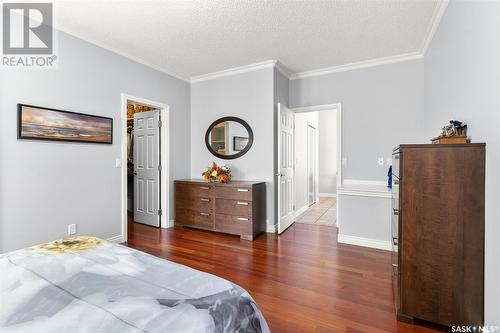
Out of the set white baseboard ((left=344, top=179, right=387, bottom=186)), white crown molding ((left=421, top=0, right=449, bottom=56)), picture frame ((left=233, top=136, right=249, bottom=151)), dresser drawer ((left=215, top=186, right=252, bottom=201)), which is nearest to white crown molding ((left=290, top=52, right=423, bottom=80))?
white crown molding ((left=421, top=0, right=449, bottom=56))

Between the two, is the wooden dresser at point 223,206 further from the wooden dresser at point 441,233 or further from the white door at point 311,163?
the white door at point 311,163

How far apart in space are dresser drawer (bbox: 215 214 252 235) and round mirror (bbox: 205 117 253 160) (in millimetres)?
1099

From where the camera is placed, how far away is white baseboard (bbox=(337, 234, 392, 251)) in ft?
10.6

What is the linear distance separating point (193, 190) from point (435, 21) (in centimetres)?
387

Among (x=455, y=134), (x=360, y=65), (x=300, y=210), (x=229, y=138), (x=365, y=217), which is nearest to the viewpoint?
(x=455, y=134)

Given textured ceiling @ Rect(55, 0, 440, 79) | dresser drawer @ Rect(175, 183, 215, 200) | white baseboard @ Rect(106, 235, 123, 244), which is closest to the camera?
textured ceiling @ Rect(55, 0, 440, 79)

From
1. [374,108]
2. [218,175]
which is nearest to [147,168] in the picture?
[218,175]

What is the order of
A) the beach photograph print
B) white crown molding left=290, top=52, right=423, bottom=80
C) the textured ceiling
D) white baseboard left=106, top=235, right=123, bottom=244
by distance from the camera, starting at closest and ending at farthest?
the textured ceiling
the beach photograph print
white baseboard left=106, top=235, right=123, bottom=244
white crown molding left=290, top=52, right=423, bottom=80

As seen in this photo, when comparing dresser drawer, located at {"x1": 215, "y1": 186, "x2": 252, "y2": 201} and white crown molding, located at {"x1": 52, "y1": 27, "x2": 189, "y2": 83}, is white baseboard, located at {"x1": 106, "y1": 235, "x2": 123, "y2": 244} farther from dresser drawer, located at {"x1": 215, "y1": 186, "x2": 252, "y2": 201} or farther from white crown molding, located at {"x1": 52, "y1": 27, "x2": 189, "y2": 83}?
white crown molding, located at {"x1": 52, "y1": 27, "x2": 189, "y2": 83}

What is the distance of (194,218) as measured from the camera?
4070mm

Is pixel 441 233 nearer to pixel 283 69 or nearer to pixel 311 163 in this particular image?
pixel 283 69

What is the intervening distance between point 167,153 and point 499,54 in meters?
4.09

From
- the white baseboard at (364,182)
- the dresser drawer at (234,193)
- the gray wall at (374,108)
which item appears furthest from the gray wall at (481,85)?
the dresser drawer at (234,193)

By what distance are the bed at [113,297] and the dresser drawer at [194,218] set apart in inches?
103
